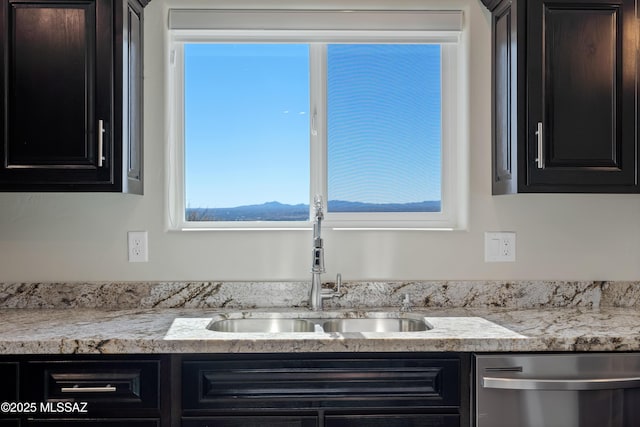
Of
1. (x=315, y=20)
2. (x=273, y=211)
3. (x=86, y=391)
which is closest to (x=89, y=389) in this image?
(x=86, y=391)

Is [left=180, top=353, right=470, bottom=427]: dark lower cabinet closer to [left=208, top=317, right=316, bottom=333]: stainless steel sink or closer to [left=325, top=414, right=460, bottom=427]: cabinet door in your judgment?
[left=325, top=414, right=460, bottom=427]: cabinet door

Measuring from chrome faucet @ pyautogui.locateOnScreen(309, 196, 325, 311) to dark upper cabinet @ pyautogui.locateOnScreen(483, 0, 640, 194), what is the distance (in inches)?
28.5

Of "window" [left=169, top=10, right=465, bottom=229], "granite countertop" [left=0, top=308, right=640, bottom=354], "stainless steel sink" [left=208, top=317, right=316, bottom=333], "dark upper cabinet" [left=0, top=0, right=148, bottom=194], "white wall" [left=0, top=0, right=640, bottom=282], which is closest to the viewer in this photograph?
"granite countertop" [left=0, top=308, right=640, bottom=354]

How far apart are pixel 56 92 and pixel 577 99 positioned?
70.9 inches

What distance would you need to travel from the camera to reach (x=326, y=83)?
7.88 ft

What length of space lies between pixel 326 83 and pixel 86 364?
55.6 inches

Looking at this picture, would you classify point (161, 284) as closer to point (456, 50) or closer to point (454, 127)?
point (454, 127)

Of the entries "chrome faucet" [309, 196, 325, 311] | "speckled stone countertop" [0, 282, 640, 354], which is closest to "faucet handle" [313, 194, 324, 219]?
"chrome faucet" [309, 196, 325, 311]

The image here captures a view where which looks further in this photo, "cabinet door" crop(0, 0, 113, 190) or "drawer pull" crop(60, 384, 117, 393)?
"cabinet door" crop(0, 0, 113, 190)

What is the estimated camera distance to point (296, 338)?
66.2 inches

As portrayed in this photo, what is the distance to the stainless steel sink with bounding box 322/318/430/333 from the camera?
213 cm

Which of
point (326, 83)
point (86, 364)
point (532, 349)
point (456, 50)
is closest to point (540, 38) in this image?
point (456, 50)

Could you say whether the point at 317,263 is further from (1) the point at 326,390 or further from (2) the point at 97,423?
(2) the point at 97,423

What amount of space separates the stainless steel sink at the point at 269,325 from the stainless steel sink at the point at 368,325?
78 mm
